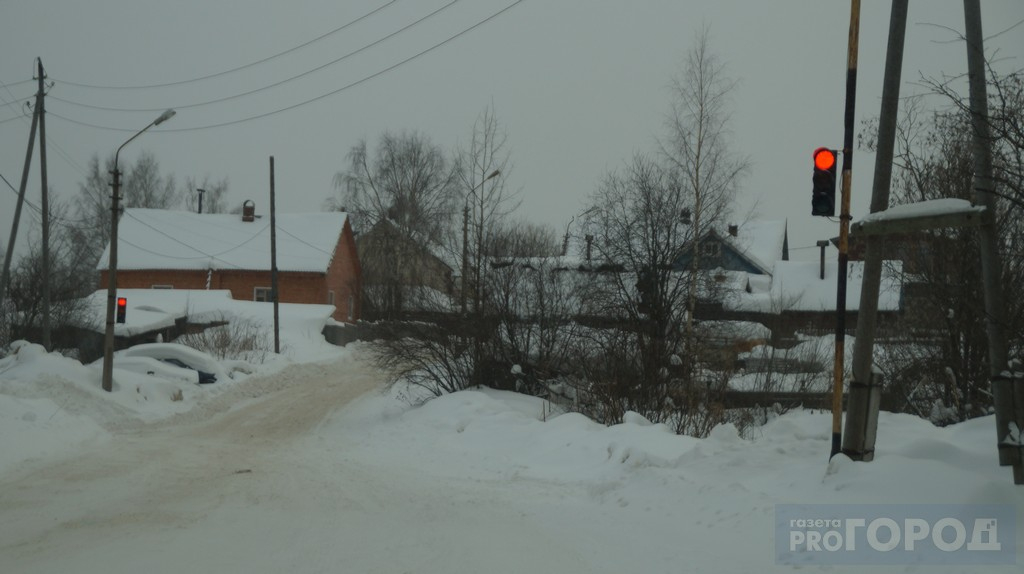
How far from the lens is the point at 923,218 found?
332 inches

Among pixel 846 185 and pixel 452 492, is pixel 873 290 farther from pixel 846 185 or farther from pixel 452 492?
pixel 452 492

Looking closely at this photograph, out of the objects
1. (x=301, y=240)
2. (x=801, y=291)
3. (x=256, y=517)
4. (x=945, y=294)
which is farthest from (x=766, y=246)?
(x=256, y=517)

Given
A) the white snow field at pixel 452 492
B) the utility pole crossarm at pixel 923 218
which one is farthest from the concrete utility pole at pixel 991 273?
the white snow field at pixel 452 492

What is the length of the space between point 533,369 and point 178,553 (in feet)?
49.9

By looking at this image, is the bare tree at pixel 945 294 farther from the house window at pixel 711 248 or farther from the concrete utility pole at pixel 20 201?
the concrete utility pole at pixel 20 201

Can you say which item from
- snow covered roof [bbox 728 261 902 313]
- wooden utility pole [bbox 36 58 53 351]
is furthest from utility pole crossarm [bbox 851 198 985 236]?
snow covered roof [bbox 728 261 902 313]

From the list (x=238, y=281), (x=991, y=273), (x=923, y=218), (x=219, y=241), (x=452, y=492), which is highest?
(x=219, y=241)

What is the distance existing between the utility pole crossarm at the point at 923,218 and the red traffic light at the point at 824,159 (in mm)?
1432

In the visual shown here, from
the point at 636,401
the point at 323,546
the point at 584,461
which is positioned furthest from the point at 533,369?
the point at 323,546

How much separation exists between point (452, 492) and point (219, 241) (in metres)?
49.5

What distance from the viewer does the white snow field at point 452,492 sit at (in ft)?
24.5

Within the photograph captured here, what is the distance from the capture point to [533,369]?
73.7 ft

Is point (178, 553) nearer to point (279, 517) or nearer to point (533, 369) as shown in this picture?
point (279, 517)

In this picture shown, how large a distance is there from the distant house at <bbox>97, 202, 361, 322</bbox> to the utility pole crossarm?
4784cm
